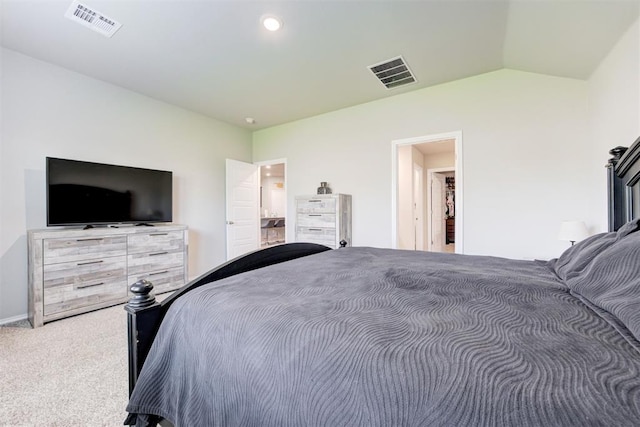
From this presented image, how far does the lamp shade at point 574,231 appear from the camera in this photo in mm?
2553

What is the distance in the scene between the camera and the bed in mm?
548

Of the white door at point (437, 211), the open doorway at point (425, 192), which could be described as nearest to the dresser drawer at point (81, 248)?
the open doorway at point (425, 192)

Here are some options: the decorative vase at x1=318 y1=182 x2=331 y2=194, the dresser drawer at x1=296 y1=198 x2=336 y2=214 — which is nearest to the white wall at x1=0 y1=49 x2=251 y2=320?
the dresser drawer at x1=296 y1=198 x2=336 y2=214

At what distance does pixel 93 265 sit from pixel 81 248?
0.72 feet

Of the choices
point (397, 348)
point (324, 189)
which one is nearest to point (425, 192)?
point (324, 189)

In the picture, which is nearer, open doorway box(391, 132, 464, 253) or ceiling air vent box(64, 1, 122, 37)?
ceiling air vent box(64, 1, 122, 37)

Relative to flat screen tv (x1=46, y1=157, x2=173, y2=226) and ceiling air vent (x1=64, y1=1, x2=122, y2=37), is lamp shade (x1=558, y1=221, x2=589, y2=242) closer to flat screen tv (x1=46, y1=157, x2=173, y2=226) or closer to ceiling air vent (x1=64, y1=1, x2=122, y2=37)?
ceiling air vent (x1=64, y1=1, x2=122, y2=37)

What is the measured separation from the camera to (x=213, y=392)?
0.88 meters

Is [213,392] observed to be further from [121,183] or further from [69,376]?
[121,183]

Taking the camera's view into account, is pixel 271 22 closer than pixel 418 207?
Yes

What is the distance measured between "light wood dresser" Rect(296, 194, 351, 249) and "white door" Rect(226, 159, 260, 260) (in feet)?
4.05

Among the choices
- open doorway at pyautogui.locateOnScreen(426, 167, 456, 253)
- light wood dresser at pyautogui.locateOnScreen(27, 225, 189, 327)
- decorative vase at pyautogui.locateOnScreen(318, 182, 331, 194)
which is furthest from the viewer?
open doorway at pyautogui.locateOnScreen(426, 167, 456, 253)

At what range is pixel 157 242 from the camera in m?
3.53

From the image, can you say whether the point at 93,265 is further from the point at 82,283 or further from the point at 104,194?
the point at 104,194
